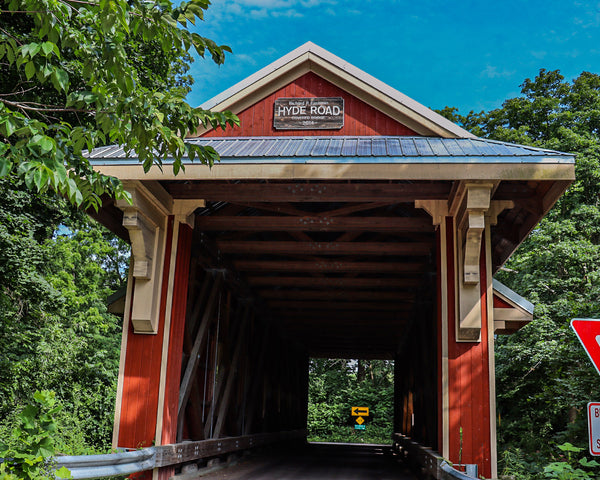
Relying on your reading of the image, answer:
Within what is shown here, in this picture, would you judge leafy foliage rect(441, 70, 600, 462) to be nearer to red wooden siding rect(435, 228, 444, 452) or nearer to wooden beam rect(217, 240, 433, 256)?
wooden beam rect(217, 240, 433, 256)

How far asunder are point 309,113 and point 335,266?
3.52 m

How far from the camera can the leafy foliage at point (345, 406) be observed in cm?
3508

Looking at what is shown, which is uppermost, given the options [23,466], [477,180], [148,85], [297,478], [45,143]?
[148,85]

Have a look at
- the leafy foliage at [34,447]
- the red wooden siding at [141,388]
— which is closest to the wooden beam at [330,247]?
the red wooden siding at [141,388]

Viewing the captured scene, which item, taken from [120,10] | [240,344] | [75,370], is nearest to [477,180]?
[120,10]

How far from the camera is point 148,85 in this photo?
15.8m

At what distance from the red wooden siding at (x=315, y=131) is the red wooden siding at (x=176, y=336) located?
152cm

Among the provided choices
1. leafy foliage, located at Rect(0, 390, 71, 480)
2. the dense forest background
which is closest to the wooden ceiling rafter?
the dense forest background

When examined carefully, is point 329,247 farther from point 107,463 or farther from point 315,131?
point 107,463

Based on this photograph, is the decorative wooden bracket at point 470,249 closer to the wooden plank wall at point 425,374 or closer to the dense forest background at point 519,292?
the wooden plank wall at point 425,374

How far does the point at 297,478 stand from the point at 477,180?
217 inches

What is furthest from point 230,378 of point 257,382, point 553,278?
point 553,278

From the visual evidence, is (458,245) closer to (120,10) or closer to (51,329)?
(120,10)

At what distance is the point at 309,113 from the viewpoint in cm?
797
